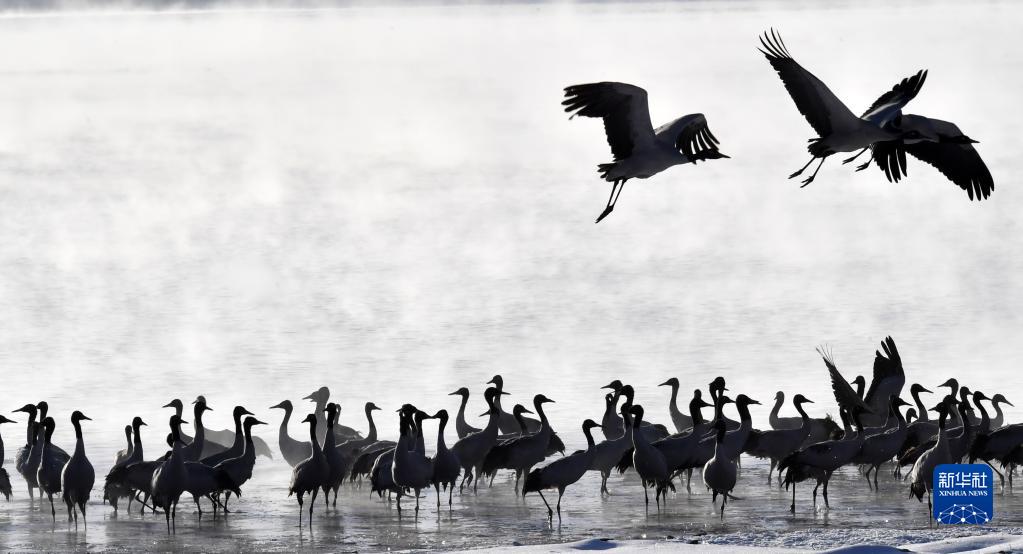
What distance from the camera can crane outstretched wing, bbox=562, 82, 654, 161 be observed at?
1324 centimetres

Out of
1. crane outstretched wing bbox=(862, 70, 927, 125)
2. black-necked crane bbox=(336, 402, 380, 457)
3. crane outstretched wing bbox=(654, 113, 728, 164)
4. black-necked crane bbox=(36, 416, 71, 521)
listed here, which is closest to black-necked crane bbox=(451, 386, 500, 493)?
black-necked crane bbox=(336, 402, 380, 457)

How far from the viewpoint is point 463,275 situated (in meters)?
27.4

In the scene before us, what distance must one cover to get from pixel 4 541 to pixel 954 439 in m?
7.52

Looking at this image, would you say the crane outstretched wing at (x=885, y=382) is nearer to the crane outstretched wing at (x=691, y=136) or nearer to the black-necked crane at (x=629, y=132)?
the crane outstretched wing at (x=691, y=136)

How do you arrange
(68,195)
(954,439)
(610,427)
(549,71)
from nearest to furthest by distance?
(954,439)
(610,427)
(68,195)
(549,71)

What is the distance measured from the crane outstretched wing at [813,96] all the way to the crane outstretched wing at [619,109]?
1.42m

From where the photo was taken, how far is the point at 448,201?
3762 centimetres

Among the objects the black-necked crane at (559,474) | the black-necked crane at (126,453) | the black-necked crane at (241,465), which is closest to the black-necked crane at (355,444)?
the black-necked crane at (241,465)

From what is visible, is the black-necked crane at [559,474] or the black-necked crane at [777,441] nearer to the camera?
the black-necked crane at [559,474]

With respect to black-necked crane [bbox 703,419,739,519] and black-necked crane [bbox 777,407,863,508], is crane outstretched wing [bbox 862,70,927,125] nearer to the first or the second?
black-necked crane [bbox 777,407,863,508]

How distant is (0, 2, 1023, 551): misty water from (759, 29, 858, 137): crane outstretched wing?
2945 mm

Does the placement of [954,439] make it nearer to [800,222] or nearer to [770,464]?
[770,464]

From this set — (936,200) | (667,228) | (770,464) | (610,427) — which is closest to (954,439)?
(770,464)

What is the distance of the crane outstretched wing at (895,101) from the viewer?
12.1 meters
